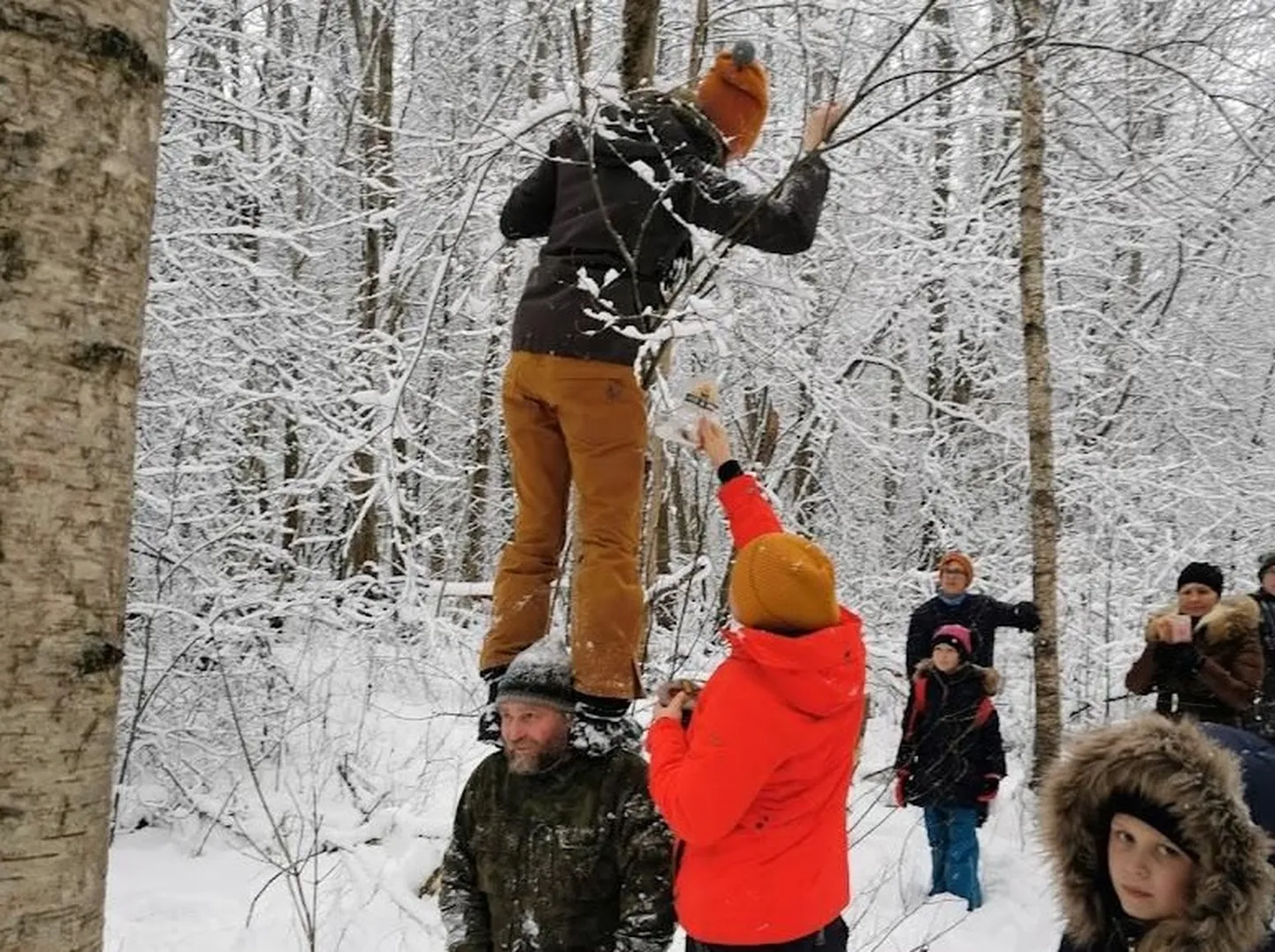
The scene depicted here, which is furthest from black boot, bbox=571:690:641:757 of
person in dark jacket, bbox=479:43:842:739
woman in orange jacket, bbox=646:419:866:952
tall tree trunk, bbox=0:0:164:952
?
tall tree trunk, bbox=0:0:164:952

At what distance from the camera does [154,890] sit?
5.52m

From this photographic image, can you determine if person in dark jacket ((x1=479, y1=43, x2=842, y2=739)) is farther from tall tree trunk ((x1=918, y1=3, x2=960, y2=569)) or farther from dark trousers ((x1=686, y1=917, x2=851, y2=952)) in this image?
tall tree trunk ((x1=918, y1=3, x2=960, y2=569))

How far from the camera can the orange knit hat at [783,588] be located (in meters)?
2.44

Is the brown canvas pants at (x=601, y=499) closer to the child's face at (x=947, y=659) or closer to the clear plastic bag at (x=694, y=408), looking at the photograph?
the clear plastic bag at (x=694, y=408)

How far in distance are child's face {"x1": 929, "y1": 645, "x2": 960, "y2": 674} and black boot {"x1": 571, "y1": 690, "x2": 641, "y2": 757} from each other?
3611 mm

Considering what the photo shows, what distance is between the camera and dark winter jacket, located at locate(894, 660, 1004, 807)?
5.76 m

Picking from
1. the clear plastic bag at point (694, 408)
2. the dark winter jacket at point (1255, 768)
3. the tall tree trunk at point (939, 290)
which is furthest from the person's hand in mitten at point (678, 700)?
the tall tree trunk at point (939, 290)

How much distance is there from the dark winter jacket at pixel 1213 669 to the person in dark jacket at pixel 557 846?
3776mm

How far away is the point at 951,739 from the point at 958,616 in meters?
0.94

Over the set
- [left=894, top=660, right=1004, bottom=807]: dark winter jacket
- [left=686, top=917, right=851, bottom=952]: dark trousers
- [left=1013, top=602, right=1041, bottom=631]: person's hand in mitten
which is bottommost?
[left=894, top=660, right=1004, bottom=807]: dark winter jacket

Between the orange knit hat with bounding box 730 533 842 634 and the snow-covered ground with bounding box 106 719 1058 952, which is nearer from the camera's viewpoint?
the orange knit hat with bounding box 730 533 842 634

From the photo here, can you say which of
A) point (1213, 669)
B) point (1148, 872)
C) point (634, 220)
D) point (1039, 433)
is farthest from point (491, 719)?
point (1039, 433)

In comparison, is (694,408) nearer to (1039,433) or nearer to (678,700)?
(678,700)

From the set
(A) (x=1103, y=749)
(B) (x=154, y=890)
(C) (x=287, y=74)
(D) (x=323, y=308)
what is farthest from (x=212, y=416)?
(A) (x=1103, y=749)
